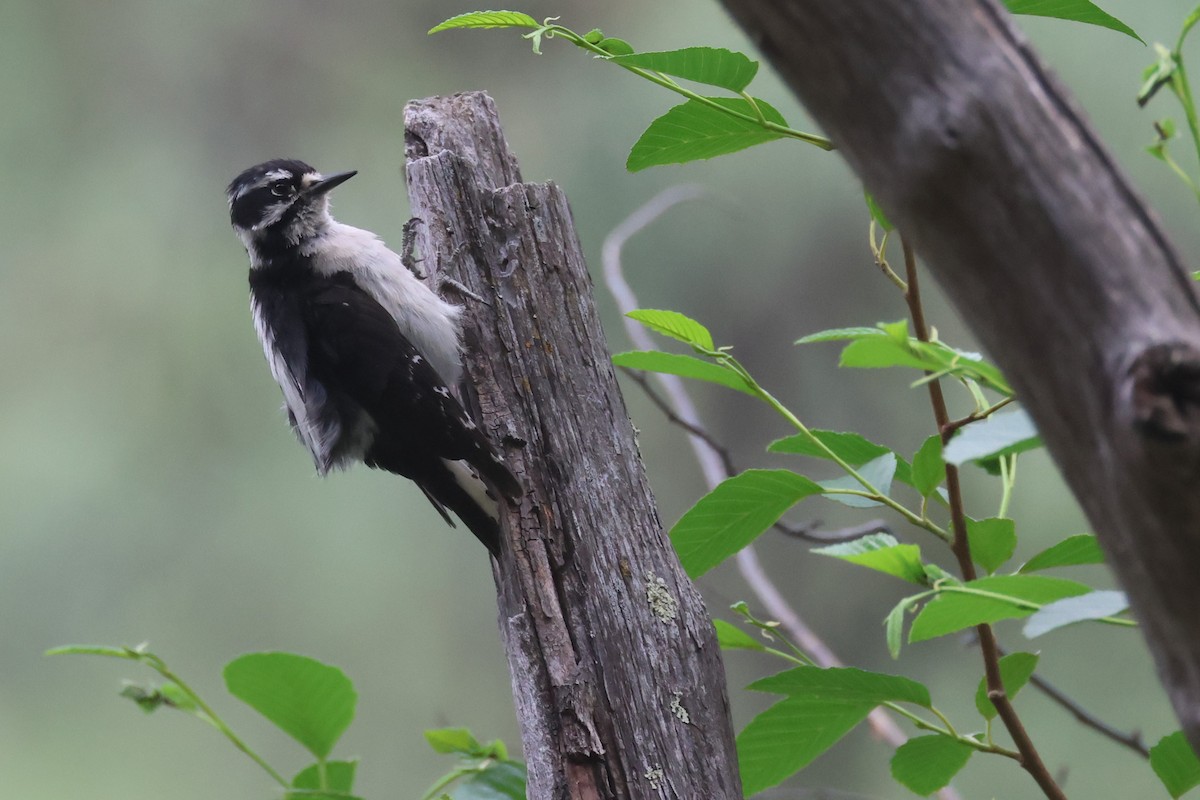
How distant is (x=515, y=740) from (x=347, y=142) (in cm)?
203

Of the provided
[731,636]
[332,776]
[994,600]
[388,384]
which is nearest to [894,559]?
[994,600]

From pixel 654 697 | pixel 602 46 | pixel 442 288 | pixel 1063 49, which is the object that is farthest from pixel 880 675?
pixel 1063 49

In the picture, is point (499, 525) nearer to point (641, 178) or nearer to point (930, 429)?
point (930, 429)

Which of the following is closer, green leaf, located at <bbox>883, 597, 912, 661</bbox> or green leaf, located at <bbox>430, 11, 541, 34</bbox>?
green leaf, located at <bbox>883, 597, 912, 661</bbox>

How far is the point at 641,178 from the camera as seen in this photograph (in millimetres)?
3232

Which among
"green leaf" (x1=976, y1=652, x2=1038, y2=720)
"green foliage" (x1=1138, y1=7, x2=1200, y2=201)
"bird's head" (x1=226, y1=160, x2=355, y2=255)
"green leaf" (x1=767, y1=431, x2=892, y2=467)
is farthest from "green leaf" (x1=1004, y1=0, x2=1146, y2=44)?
"bird's head" (x1=226, y1=160, x2=355, y2=255)

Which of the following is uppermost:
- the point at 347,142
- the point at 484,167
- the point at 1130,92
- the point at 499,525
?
the point at 347,142

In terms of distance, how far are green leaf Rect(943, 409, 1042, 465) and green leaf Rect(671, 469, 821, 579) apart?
24 cm

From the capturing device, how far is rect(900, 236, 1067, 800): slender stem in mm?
879

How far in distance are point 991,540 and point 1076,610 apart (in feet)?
1.00

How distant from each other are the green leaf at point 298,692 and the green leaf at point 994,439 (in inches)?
30.5

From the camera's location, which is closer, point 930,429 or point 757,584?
point 757,584

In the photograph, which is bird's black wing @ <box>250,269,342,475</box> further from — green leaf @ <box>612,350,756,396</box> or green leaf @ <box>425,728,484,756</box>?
green leaf @ <box>612,350,756,396</box>

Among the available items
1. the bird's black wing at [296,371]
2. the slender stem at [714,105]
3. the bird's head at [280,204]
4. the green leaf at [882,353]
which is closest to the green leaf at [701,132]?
the slender stem at [714,105]
